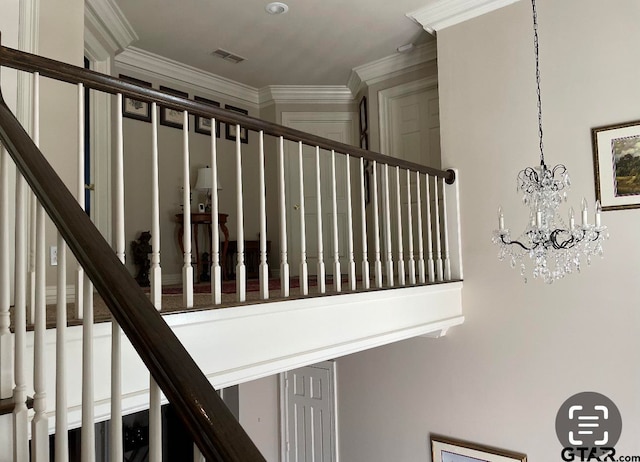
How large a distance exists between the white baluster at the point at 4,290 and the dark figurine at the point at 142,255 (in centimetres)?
325

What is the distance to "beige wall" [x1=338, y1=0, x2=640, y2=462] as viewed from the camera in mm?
3219

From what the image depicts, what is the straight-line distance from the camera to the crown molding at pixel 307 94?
18.9 ft

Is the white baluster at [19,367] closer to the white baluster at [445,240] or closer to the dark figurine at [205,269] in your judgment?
the white baluster at [445,240]

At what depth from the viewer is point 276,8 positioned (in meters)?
3.96

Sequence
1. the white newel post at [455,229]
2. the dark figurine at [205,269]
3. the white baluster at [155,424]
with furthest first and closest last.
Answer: the dark figurine at [205,269] < the white newel post at [455,229] < the white baluster at [155,424]

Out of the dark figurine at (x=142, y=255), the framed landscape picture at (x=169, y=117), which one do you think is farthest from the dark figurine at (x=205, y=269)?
the framed landscape picture at (x=169, y=117)

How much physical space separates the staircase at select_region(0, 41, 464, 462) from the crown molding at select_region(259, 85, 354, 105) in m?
2.39

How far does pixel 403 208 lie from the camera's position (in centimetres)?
493

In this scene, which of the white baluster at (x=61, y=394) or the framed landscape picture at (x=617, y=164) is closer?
the white baluster at (x=61, y=394)

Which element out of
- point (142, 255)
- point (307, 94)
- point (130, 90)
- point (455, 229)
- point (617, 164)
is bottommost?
point (142, 255)

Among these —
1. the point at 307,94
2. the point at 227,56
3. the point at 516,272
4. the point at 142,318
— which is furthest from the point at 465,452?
the point at 227,56

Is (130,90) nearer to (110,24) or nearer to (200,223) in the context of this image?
(110,24)

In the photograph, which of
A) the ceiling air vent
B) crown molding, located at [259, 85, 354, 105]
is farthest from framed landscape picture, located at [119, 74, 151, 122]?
crown molding, located at [259, 85, 354, 105]

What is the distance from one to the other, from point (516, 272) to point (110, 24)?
12.6 ft
